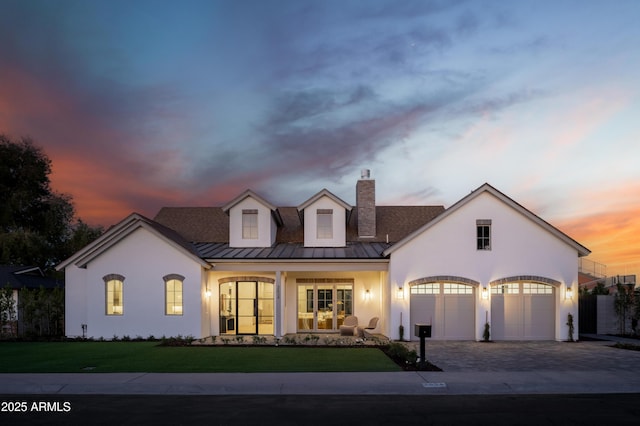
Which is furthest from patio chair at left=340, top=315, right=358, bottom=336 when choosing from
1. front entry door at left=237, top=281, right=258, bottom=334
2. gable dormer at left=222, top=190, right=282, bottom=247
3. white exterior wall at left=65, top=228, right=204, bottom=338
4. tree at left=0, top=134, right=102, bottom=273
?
tree at left=0, top=134, right=102, bottom=273

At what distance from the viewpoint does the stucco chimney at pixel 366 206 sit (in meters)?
25.8

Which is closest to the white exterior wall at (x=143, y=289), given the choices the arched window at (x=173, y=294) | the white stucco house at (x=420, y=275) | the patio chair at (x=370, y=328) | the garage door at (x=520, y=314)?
the white stucco house at (x=420, y=275)

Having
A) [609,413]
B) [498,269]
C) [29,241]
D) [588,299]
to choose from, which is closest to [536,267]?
[498,269]

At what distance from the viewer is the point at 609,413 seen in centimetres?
931

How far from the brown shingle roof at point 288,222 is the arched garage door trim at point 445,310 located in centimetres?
492

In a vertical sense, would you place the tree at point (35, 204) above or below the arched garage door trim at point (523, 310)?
above

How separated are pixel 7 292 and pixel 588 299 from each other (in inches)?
1085

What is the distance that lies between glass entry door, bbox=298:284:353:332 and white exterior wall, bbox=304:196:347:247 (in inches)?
82.0

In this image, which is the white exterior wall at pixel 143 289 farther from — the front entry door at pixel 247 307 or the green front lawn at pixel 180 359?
the front entry door at pixel 247 307

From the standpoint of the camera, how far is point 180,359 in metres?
15.2

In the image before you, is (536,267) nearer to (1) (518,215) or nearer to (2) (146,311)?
(1) (518,215)

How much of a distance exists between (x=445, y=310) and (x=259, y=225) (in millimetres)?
9690

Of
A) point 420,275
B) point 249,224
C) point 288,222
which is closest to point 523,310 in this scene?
point 420,275

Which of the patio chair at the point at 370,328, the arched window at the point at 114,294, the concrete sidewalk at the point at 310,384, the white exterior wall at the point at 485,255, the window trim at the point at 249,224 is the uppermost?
the window trim at the point at 249,224
